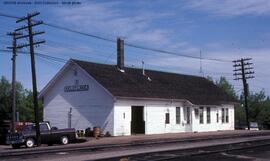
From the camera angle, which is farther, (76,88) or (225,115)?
(225,115)

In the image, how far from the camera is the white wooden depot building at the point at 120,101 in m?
45.8

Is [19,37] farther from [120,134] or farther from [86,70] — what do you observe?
[120,134]

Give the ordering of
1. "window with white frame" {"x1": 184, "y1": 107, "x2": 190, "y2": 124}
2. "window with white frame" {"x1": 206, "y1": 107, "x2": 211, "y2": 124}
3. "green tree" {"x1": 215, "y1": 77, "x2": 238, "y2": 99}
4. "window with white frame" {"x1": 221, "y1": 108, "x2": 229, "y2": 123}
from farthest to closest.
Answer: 1. "green tree" {"x1": 215, "y1": 77, "x2": 238, "y2": 99}
2. "window with white frame" {"x1": 221, "y1": 108, "x2": 229, "y2": 123}
3. "window with white frame" {"x1": 206, "y1": 107, "x2": 211, "y2": 124}
4. "window with white frame" {"x1": 184, "y1": 107, "x2": 190, "y2": 124}

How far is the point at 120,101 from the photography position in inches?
1794

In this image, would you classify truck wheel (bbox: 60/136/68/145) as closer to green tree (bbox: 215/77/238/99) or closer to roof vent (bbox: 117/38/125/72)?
roof vent (bbox: 117/38/125/72)

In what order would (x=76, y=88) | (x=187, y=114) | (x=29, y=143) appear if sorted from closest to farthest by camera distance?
(x=29, y=143) < (x=76, y=88) < (x=187, y=114)

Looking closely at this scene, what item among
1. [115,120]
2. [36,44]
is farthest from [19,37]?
[115,120]

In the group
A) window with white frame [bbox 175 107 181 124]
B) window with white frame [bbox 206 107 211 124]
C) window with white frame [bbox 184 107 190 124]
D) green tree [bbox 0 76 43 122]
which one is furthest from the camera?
green tree [bbox 0 76 43 122]

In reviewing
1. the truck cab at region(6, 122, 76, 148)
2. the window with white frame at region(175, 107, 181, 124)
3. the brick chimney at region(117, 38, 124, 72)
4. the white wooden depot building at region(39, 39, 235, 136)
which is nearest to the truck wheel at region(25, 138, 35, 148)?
the truck cab at region(6, 122, 76, 148)

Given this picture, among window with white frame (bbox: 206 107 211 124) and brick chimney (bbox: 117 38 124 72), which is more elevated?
brick chimney (bbox: 117 38 124 72)

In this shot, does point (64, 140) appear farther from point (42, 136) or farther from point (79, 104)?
point (79, 104)

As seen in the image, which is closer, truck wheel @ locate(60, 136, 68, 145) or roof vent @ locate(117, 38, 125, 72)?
truck wheel @ locate(60, 136, 68, 145)

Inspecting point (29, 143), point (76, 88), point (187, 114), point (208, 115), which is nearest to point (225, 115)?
point (208, 115)

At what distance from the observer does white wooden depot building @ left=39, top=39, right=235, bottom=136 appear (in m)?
45.8
